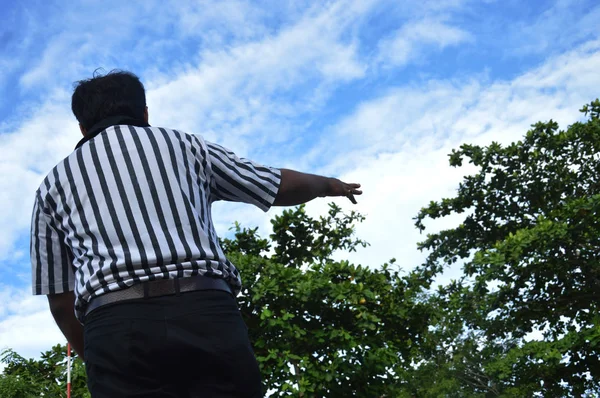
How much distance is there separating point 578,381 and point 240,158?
1567 centimetres

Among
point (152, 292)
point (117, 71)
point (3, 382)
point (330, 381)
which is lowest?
point (152, 292)

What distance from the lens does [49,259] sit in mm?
2268

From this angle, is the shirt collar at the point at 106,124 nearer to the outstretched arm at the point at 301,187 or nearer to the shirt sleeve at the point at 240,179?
the shirt sleeve at the point at 240,179

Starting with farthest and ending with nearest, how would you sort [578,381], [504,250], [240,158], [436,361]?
[436,361], [578,381], [504,250], [240,158]

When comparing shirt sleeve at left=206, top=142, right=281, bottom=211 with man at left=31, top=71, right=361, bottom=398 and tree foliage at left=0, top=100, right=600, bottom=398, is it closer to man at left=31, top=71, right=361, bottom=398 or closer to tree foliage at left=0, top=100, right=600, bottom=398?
man at left=31, top=71, right=361, bottom=398

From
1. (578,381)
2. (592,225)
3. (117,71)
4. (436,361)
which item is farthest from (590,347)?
(117,71)

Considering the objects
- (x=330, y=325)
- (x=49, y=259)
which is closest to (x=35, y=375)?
(x=330, y=325)

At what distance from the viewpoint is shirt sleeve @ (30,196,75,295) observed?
225 cm

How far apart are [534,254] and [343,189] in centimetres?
1365

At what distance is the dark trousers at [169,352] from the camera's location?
1873mm

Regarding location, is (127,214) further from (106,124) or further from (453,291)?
(453,291)

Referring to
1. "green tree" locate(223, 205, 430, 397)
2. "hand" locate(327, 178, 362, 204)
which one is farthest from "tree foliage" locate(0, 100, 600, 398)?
"hand" locate(327, 178, 362, 204)

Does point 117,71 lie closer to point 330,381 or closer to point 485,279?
point 330,381

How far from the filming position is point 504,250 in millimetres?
14539
